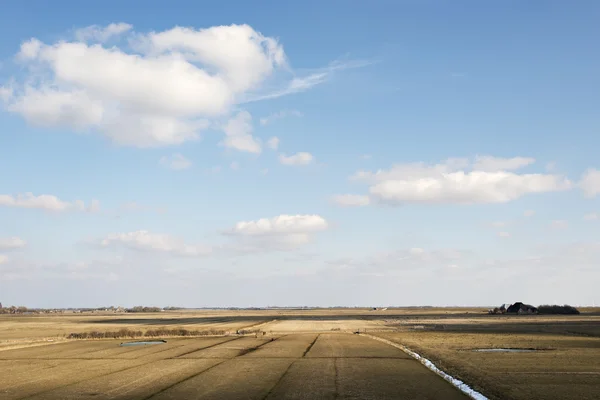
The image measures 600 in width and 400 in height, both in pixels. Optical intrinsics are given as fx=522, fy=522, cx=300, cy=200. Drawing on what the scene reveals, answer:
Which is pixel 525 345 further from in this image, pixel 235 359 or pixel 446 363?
pixel 235 359

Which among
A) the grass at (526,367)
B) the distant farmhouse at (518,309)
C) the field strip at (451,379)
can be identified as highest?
the distant farmhouse at (518,309)

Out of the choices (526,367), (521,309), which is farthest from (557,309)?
(526,367)

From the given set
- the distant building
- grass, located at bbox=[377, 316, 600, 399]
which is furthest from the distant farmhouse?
grass, located at bbox=[377, 316, 600, 399]

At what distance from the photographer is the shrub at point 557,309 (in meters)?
178

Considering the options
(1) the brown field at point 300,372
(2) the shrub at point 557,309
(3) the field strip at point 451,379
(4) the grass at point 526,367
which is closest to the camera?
(3) the field strip at point 451,379

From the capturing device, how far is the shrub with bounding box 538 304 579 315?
584 feet

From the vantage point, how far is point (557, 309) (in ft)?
611

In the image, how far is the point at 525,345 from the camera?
57688 mm

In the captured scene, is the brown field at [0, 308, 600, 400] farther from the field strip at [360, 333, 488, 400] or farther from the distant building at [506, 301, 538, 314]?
the distant building at [506, 301, 538, 314]

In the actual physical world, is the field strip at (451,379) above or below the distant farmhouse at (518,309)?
below

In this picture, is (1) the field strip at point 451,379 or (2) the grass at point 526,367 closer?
(1) the field strip at point 451,379

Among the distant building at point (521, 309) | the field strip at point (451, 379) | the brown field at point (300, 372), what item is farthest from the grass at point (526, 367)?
the distant building at point (521, 309)

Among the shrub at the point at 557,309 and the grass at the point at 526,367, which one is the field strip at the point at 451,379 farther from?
the shrub at the point at 557,309

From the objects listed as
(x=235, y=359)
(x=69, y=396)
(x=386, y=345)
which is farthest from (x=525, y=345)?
(x=69, y=396)
